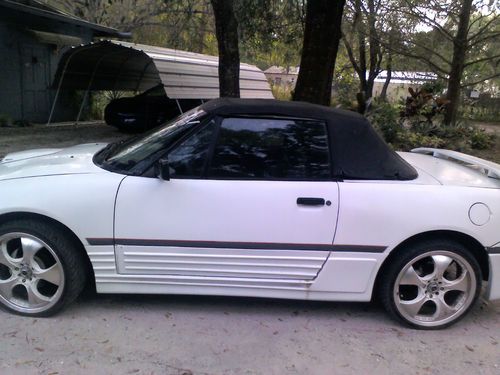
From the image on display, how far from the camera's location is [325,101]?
322 inches

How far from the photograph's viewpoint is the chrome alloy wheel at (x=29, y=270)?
3.33 meters

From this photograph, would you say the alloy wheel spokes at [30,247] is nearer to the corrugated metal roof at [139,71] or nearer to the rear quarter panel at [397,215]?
the rear quarter panel at [397,215]

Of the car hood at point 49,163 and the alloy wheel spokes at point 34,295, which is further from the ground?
the car hood at point 49,163

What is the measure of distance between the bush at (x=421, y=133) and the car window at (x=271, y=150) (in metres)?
7.14

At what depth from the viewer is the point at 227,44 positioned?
295 inches

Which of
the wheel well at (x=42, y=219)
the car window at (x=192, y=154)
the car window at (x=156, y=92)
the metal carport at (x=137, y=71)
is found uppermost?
the metal carport at (x=137, y=71)

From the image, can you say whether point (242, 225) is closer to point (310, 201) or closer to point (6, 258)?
point (310, 201)

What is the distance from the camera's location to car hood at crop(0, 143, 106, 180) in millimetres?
3457

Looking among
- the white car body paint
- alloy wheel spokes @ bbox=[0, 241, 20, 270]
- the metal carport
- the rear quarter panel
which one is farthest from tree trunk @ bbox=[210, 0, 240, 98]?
alloy wheel spokes @ bbox=[0, 241, 20, 270]

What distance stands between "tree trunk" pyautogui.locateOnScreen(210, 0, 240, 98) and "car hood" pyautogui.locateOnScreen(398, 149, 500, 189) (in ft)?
12.5

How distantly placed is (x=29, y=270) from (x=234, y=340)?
1.51m

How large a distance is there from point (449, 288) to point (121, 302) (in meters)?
2.42

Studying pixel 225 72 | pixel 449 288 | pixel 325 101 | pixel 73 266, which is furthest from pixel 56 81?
pixel 449 288

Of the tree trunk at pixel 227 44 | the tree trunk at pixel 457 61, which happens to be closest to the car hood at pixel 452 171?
the tree trunk at pixel 227 44
